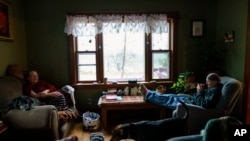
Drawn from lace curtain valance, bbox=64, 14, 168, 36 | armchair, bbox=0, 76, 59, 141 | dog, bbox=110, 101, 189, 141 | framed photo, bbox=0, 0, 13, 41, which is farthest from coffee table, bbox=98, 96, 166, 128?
framed photo, bbox=0, 0, 13, 41

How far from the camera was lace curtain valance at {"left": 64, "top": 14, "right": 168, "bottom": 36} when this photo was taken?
3.68 m

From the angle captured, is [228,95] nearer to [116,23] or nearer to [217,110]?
[217,110]

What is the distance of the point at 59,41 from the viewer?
3.78m

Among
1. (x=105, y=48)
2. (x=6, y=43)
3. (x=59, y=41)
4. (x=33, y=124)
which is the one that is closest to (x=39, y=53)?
(x=59, y=41)

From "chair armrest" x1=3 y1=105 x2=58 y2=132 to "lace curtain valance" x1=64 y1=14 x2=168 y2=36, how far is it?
167cm

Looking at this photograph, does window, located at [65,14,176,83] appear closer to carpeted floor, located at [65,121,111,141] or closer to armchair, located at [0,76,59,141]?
carpeted floor, located at [65,121,111,141]

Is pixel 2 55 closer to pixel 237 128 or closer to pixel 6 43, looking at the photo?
pixel 6 43

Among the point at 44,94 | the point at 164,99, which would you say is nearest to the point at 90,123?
the point at 44,94

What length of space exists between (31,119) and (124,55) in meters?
2.09

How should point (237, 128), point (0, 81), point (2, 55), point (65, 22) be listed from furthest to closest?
point (65, 22) < point (2, 55) < point (0, 81) < point (237, 128)

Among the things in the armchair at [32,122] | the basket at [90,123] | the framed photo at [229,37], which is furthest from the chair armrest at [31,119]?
the framed photo at [229,37]

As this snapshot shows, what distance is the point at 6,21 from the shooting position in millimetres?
3111

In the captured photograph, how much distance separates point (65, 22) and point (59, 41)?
36 centimetres

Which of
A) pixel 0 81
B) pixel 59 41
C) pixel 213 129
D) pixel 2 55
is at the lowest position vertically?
pixel 213 129
